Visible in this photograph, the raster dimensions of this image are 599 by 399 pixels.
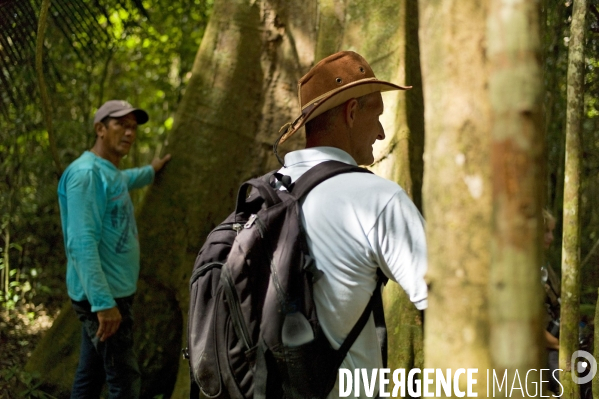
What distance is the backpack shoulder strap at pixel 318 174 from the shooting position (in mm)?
2170

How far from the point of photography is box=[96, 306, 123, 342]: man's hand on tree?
4086mm

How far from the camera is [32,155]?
8.47m

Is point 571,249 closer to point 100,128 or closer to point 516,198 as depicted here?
point 516,198

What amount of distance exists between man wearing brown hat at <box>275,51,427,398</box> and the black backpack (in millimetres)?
47

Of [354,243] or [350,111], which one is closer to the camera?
[354,243]

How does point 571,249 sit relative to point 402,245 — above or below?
below

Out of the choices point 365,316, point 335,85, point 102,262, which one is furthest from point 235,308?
point 102,262

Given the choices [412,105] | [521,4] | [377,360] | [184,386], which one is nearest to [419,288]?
[377,360]

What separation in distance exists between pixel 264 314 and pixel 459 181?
886 mm

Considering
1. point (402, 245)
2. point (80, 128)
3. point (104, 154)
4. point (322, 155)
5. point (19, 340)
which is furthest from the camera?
point (80, 128)

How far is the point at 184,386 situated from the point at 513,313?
411cm

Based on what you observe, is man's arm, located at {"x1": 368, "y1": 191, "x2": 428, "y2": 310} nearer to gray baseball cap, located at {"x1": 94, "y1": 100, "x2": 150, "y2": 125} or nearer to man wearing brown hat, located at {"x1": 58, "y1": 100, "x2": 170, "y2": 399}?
man wearing brown hat, located at {"x1": 58, "y1": 100, "x2": 170, "y2": 399}

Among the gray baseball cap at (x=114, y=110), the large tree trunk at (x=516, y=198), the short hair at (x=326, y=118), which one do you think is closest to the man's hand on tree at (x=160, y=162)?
the gray baseball cap at (x=114, y=110)

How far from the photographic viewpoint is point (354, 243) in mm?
2086
